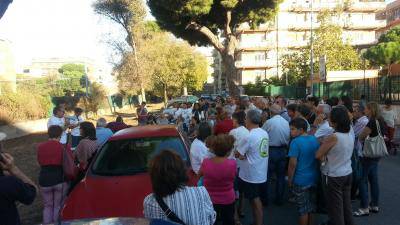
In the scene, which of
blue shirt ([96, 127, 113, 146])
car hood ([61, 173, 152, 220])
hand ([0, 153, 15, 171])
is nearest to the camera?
hand ([0, 153, 15, 171])

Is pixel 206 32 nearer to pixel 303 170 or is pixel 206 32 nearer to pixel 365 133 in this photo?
pixel 365 133

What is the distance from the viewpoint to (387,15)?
92.2 metres

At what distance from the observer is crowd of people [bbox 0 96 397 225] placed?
3303mm

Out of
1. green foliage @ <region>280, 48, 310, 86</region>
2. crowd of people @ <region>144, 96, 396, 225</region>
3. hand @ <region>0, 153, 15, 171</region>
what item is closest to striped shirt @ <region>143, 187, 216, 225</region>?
crowd of people @ <region>144, 96, 396, 225</region>

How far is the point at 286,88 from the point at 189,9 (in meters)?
21.0

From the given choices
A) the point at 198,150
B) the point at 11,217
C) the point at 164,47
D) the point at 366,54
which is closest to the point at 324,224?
the point at 198,150

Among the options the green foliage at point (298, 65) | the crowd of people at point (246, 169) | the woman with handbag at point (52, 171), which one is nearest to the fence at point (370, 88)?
the crowd of people at point (246, 169)

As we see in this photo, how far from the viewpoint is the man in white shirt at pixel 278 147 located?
7.65 m

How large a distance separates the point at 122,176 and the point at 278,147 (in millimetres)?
3028

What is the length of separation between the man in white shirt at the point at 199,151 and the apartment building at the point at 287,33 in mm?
69494

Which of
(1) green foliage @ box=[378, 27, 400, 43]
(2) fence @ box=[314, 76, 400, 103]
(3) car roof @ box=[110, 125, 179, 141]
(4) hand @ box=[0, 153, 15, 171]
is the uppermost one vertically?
(1) green foliage @ box=[378, 27, 400, 43]

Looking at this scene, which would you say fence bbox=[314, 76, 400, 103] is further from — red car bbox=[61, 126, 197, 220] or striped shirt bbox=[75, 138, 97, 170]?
striped shirt bbox=[75, 138, 97, 170]

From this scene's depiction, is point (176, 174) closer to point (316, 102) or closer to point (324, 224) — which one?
point (324, 224)

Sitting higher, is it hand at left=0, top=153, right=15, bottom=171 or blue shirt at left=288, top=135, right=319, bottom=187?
hand at left=0, top=153, right=15, bottom=171
